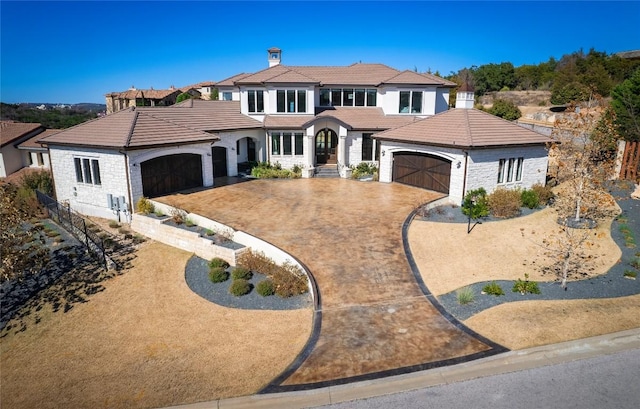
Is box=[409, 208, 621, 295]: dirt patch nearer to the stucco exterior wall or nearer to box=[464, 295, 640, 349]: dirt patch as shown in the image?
box=[464, 295, 640, 349]: dirt patch

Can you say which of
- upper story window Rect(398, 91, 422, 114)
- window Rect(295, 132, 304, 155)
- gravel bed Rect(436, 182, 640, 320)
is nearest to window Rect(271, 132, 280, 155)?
window Rect(295, 132, 304, 155)

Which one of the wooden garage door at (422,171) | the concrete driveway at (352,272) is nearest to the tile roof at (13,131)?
the concrete driveway at (352,272)

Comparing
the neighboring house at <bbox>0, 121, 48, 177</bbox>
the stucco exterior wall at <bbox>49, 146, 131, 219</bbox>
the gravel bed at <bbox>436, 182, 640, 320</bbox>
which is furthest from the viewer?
the neighboring house at <bbox>0, 121, 48, 177</bbox>

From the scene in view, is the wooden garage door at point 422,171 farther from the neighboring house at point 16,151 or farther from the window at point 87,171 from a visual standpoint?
the neighboring house at point 16,151

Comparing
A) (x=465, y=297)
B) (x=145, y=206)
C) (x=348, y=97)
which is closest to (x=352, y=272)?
(x=465, y=297)

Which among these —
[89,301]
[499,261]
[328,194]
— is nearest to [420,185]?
[328,194]

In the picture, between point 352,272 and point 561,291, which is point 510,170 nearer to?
point 561,291
